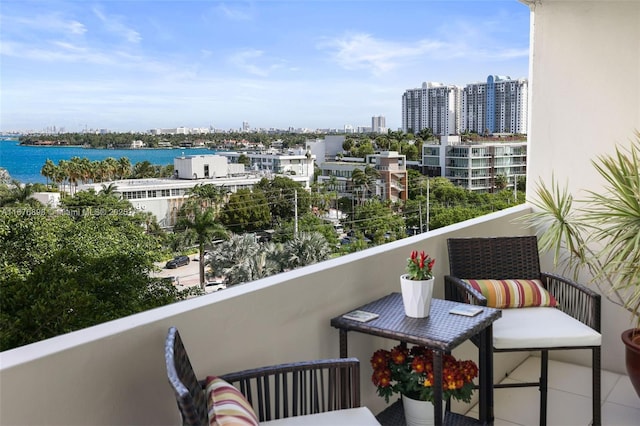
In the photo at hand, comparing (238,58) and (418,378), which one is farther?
(238,58)

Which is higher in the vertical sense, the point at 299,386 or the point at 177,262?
the point at 299,386

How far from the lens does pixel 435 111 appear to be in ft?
84.3

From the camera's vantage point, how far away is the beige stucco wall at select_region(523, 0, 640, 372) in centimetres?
324

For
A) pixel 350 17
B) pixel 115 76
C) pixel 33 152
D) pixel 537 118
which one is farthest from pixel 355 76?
pixel 537 118

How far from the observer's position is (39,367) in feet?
4.01

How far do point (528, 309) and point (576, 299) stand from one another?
0.25m

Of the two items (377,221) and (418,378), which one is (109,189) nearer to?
(377,221)

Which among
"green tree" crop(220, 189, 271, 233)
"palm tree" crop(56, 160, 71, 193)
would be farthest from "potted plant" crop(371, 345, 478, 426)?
"green tree" crop(220, 189, 271, 233)

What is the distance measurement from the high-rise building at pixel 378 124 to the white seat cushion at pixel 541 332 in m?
33.4

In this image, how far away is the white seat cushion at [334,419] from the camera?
1.57 meters

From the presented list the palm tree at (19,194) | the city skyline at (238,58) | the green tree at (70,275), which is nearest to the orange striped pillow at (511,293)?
the green tree at (70,275)

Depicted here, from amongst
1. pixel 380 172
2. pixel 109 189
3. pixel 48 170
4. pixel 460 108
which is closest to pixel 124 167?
pixel 109 189

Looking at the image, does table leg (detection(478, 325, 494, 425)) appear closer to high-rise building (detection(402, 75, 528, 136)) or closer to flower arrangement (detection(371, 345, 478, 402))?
flower arrangement (detection(371, 345, 478, 402))

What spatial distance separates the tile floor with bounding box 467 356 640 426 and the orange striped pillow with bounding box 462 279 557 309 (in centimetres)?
57
